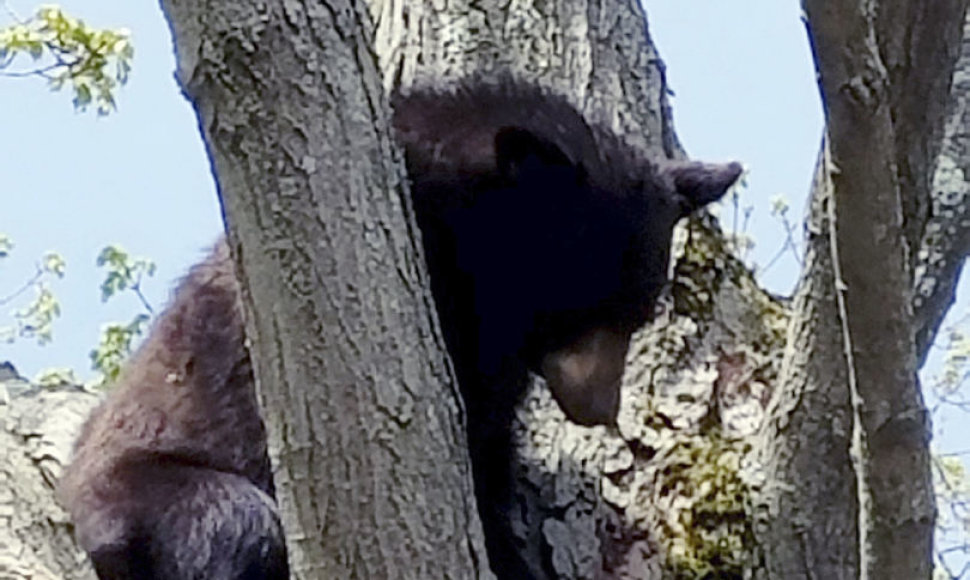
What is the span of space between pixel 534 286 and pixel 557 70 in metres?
0.75

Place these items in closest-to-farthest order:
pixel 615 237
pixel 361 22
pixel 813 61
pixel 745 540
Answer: pixel 813 61, pixel 361 22, pixel 745 540, pixel 615 237

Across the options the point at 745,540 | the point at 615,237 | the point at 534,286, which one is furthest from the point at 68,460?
the point at 745,540

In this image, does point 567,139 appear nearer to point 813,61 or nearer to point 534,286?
point 534,286

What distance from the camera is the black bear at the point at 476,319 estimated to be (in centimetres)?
376

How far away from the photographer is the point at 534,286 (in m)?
4.06

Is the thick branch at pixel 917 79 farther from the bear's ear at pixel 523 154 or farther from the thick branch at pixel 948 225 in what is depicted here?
the bear's ear at pixel 523 154

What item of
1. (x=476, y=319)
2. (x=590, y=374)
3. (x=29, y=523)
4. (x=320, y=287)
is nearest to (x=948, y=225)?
(x=590, y=374)

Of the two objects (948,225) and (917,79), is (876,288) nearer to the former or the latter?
(917,79)

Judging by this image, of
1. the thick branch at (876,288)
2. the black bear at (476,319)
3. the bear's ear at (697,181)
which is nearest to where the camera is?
the thick branch at (876,288)

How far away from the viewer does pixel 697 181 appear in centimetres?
392

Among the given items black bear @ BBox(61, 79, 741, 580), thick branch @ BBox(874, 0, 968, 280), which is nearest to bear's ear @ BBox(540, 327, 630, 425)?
black bear @ BBox(61, 79, 741, 580)

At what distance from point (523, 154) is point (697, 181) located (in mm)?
467

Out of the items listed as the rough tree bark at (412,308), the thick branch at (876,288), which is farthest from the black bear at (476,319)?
the thick branch at (876,288)

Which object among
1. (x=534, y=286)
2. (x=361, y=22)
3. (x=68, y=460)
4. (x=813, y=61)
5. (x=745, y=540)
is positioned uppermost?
(x=361, y=22)
